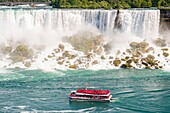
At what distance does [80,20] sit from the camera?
73.6 meters

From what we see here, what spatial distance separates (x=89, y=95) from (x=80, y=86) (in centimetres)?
477

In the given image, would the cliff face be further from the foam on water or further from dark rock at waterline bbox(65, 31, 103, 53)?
dark rock at waterline bbox(65, 31, 103, 53)

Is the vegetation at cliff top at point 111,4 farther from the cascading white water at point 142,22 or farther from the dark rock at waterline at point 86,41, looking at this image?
the dark rock at waterline at point 86,41

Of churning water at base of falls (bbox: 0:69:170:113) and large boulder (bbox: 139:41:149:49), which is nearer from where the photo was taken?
churning water at base of falls (bbox: 0:69:170:113)

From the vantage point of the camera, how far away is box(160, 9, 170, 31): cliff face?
7162cm

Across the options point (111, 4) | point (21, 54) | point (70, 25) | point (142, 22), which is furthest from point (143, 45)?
point (111, 4)

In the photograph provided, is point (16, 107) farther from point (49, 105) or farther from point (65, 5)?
point (65, 5)

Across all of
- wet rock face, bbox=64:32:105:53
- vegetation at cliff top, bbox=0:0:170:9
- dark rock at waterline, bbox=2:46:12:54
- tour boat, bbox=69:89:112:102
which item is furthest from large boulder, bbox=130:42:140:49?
tour boat, bbox=69:89:112:102

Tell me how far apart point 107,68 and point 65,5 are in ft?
137

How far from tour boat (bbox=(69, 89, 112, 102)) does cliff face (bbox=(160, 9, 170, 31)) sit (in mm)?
30106

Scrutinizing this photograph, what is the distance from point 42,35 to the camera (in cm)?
7219

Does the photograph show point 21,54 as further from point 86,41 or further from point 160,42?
point 160,42

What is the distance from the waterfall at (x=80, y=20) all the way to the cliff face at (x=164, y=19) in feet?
3.95

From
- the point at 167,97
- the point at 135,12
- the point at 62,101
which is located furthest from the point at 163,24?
the point at 62,101
